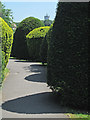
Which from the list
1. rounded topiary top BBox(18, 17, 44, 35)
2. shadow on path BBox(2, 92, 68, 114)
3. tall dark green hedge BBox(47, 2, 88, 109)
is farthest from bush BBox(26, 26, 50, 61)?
tall dark green hedge BBox(47, 2, 88, 109)

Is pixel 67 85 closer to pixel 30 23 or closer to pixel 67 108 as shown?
pixel 67 108

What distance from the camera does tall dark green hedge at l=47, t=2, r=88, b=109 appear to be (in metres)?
5.49

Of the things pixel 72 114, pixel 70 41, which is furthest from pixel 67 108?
pixel 70 41

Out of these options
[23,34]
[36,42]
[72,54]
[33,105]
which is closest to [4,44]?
[33,105]

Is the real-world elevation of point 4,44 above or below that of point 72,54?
above

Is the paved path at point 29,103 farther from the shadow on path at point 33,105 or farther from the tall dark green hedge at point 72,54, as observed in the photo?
the tall dark green hedge at point 72,54

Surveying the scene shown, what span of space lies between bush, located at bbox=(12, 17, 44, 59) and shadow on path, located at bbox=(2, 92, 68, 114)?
1820 centimetres

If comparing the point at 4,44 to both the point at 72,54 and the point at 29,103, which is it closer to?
the point at 29,103

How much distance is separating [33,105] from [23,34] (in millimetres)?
19722

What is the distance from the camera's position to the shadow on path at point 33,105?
5523 mm

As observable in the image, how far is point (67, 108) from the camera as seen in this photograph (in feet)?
18.7

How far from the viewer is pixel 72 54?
219 inches

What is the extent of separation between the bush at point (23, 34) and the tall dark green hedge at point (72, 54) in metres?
19.1

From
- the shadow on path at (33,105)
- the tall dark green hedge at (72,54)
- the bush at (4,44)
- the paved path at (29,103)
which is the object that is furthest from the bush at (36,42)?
the tall dark green hedge at (72,54)
